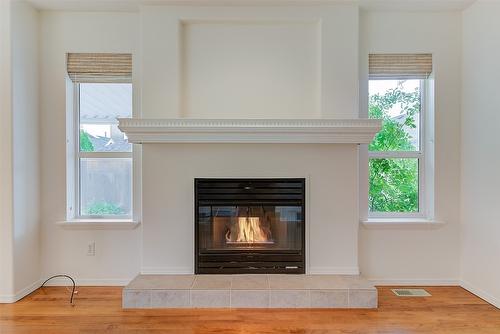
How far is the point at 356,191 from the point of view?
2619 mm

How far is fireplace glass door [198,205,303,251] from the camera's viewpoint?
2617 millimetres

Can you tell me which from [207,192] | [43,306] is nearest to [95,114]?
[207,192]

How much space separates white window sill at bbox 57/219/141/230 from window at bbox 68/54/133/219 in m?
0.12

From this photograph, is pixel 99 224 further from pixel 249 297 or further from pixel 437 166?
pixel 437 166

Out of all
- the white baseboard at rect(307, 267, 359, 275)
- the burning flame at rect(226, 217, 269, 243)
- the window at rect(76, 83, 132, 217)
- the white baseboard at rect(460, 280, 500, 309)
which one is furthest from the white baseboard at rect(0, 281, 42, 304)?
the white baseboard at rect(460, 280, 500, 309)

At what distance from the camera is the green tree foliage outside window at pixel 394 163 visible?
289 centimetres

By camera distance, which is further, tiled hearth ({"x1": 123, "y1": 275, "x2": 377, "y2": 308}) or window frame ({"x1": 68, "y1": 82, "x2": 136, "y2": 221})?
window frame ({"x1": 68, "y1": 82, "x2": 136, "y2": 221})

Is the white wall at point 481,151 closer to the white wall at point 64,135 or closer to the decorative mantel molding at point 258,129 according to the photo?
the decorative mantel molding at point 258,129

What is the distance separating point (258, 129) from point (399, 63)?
150 centimetres

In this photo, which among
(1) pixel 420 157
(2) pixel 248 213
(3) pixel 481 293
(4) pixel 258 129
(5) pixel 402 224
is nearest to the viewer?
(4) pixel 258 129

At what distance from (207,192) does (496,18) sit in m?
2.68

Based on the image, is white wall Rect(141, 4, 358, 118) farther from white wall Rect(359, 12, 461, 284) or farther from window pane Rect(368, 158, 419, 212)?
window pane Rect(368, 158, 419, 212)

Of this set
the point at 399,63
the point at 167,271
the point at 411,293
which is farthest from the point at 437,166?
the point at 167,271

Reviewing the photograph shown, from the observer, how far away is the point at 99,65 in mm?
2812
